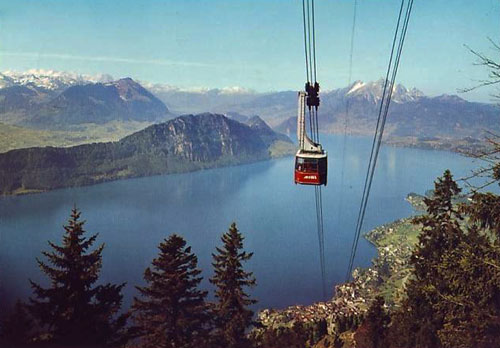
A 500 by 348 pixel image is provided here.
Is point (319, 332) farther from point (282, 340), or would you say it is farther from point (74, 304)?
point (74, 304)

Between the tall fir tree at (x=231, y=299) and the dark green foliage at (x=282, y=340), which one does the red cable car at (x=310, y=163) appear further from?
the dark green foliage at (x=282, y=340)

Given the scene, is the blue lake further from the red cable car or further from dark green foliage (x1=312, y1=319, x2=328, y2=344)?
the red cable car

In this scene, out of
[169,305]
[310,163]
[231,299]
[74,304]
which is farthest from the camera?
[231,299]

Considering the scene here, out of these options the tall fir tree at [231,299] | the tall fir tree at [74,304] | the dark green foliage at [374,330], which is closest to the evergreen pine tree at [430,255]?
the dark green foliage at [374,330]

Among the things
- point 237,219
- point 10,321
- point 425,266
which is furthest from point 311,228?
point 10,321

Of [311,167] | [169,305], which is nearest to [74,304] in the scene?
[169,305]
